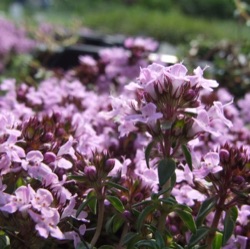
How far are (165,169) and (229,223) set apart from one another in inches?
6.1

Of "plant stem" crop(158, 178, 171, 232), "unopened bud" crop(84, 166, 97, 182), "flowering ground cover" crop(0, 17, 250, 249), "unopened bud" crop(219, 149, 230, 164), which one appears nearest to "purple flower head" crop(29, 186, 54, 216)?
"flowering ground cover" crop(0, 17, 250, 249)

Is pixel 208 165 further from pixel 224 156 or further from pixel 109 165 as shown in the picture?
pixel 109 165

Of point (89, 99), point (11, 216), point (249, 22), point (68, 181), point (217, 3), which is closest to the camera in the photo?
point (11, 216)

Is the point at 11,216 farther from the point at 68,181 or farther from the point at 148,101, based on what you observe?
the point at 148,101

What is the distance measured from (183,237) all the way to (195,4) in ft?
57.1

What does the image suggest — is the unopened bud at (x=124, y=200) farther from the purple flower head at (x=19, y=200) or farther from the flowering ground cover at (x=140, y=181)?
the purple flower head at (x=19, y=200)

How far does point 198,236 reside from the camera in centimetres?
104

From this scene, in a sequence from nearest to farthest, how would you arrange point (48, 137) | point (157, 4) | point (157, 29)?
point (48, 137) → point (157, 29) → point (157, 4)

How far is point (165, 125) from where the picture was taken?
1007mm

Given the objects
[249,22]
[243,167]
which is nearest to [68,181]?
[243,167]

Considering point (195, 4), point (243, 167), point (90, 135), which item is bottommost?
point (195, 4)

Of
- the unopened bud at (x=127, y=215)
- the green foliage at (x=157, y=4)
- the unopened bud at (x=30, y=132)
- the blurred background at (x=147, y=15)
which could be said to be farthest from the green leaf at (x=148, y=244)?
the green foliage at (x=157, y=4)

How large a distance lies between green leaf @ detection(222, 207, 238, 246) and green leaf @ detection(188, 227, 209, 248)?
0.04 meters

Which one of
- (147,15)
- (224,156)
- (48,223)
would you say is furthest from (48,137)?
(147,15)
